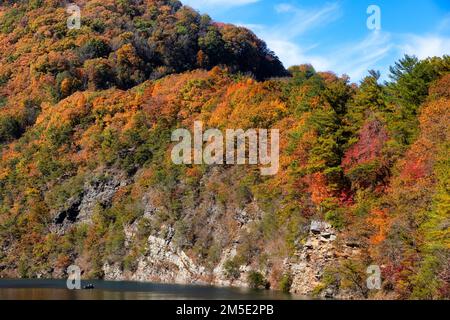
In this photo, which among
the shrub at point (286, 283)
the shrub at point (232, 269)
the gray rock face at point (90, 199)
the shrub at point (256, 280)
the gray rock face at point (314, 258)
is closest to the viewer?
the gray rock face at point (314, 258)

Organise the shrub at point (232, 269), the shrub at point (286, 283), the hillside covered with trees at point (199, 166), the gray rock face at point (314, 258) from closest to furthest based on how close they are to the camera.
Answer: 1. the hillside covered with trees at point (199, 166)
2. the gray rock face at point (314, 258)
3. the shrub at point (286, 283)
4. the shrub at point (232, 269)

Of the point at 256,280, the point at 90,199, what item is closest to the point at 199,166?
the point at 90,199

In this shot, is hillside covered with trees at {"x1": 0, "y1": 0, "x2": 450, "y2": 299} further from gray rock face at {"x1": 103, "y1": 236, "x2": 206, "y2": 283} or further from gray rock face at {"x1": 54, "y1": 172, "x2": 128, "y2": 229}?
gray rock face at {"x1": 103, "y1": 236, "x2": 206, "y2": 283}

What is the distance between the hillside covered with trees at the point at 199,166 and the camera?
52.5 m

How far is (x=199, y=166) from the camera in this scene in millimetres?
89625

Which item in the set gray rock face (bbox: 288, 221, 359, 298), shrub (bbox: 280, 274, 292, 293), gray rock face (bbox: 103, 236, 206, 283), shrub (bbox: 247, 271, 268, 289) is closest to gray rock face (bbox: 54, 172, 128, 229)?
gray rock face (bbox: 103, 236, 206, 283)

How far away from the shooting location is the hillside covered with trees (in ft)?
172

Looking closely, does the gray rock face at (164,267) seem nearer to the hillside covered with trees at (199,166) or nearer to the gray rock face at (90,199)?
the hillside covered with trees at (199,166)

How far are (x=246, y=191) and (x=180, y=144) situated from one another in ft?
76.9

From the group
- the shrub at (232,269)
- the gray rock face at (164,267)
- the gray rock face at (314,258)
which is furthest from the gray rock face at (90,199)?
the gray rock face at (314,258)

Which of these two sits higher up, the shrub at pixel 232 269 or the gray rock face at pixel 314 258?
the gray rock face at pixel 314 258

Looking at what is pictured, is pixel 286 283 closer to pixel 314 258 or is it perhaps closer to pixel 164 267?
pixel 314 258

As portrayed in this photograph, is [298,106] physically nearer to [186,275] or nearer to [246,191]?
[246,191]
